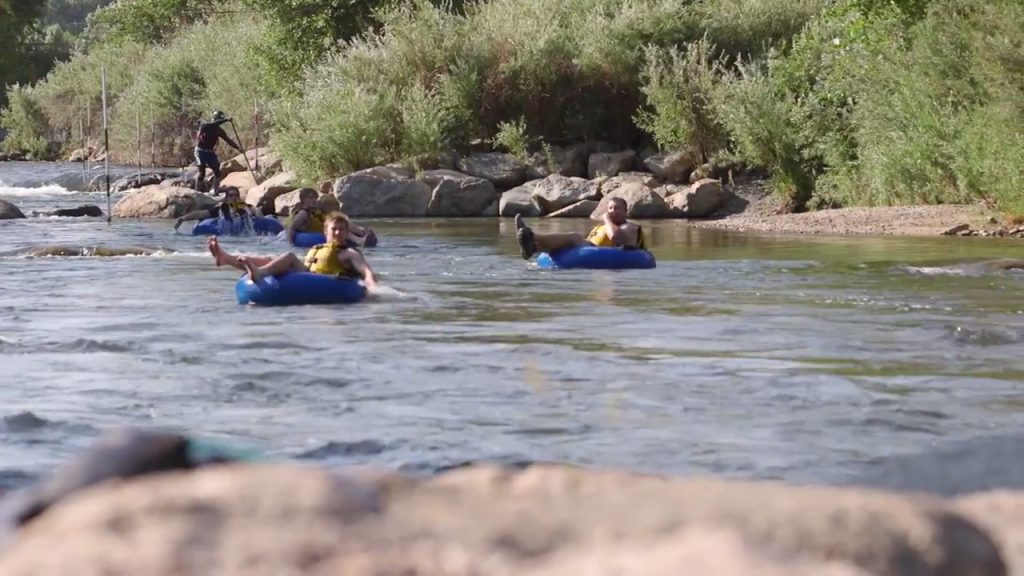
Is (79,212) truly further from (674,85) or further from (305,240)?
(674,85)

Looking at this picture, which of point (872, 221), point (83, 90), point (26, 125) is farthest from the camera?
point (26, 125)

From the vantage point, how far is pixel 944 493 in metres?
5.77

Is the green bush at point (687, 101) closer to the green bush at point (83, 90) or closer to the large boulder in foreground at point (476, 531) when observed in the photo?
the large boulder in foreground at point (476, 531)

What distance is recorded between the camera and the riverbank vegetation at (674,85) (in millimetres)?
21677

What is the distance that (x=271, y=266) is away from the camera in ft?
41.2

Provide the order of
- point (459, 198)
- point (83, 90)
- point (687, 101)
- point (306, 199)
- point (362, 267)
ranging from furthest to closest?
point (83, 90)
point (687, 101)
point (459, 198)
point (306, 199)
point (362, 267)

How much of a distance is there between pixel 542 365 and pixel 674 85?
20132mm

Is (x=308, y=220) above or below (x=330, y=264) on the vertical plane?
above

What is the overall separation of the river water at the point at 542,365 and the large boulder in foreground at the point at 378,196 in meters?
10.8

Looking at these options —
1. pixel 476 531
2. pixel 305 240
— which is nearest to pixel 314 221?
pixel 305 240

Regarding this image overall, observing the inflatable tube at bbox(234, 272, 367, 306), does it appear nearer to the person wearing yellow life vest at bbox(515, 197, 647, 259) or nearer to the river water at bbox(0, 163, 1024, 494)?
the river water at bbox(0, 163, 1024, 494)

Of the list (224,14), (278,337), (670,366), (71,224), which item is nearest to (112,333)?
(278,337)

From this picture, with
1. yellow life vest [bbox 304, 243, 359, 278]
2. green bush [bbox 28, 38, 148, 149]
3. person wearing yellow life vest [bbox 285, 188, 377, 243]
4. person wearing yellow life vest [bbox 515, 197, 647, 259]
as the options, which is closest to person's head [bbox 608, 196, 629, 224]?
person wearing yellow life vest [bbox 515, 197, 647, 259]

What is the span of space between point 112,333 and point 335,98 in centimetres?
1971
